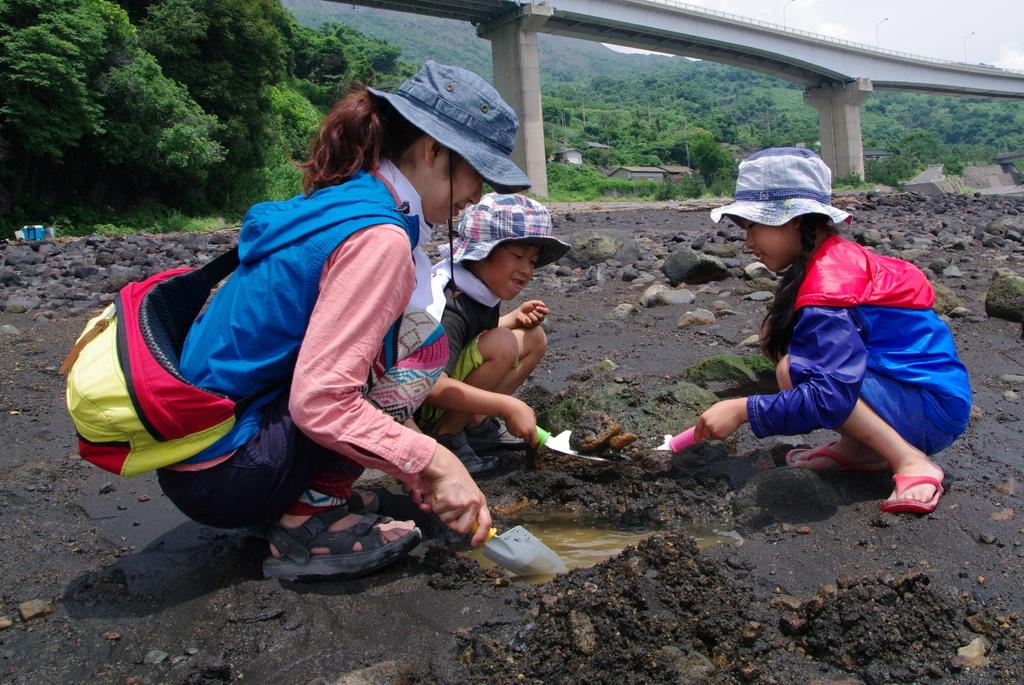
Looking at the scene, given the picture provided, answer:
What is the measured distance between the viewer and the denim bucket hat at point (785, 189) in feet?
8.05

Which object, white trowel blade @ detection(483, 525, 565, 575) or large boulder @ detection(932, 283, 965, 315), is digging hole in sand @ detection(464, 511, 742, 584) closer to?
white trowel blade @ detection(483, 525, 565, 575)

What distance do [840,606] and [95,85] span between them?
66.0ft

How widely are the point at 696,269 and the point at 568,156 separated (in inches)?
2391

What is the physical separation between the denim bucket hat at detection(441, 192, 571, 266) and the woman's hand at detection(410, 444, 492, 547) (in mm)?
1183

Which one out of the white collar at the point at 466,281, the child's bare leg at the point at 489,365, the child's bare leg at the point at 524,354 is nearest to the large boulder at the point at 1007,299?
the child's bare leg at the point at 524,354

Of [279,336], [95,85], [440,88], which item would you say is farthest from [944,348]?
[95,85]

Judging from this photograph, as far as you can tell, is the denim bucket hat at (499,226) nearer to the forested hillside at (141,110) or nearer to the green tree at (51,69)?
the forested hillside at (141,110)

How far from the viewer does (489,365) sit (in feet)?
9.66

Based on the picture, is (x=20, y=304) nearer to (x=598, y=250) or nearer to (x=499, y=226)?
(x=598, y=250)

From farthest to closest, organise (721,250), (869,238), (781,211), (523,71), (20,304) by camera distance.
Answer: (523,71) → (869,238) → (721,250) → (20,304) → (781,211)

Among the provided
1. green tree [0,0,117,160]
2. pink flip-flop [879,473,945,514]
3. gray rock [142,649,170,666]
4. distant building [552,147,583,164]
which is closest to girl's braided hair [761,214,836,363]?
pink flip-flop [879,473,945,514]

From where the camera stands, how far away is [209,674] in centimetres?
165

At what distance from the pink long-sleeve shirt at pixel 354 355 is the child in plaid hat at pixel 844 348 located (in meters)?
1.08

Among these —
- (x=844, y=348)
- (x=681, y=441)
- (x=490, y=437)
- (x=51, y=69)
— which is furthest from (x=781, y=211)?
(x=51, y=69)
